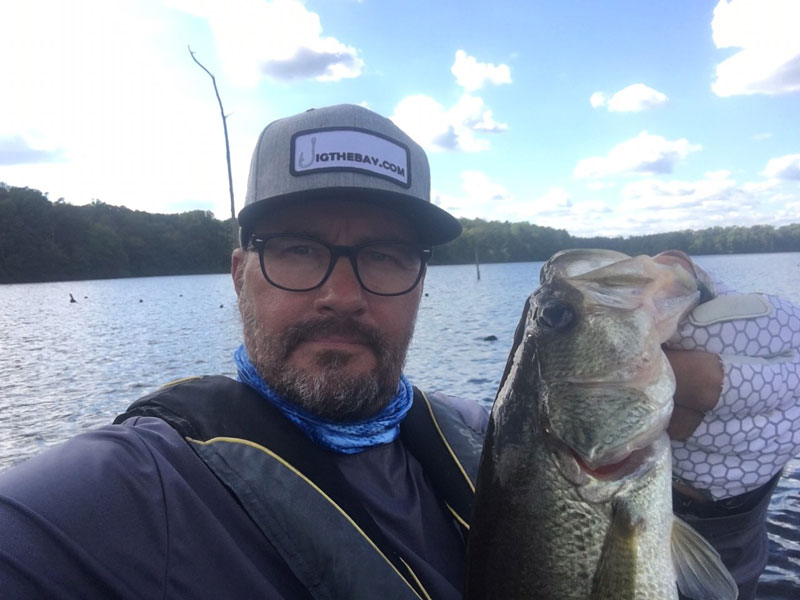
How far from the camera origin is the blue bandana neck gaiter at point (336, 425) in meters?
2.35

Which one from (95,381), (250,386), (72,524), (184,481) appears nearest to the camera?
(72,524)

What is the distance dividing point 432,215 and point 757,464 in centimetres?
162

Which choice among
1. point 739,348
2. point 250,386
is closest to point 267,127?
point 250,386

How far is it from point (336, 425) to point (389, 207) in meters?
0.97

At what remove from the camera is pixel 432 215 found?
2725mm

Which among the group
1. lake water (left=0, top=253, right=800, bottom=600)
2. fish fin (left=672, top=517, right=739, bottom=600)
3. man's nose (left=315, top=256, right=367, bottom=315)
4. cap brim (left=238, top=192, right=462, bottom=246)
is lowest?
lake water (left=0, top=253, right=800, bottom=600)

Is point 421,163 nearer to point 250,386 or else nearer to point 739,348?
point 250,386

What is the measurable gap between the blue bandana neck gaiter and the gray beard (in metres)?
0.03

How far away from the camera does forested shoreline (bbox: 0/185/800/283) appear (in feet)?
289

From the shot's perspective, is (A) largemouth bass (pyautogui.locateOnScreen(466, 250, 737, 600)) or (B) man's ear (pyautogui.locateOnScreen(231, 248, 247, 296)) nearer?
(A) largemouth bass (pyautogui.locateOnScreen(466, 250, 737, 600))

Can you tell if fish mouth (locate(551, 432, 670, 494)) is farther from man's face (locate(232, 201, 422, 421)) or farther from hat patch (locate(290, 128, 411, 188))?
hat patch (locate(290, 128, 411, 188))

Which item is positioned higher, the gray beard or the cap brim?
the cap brim

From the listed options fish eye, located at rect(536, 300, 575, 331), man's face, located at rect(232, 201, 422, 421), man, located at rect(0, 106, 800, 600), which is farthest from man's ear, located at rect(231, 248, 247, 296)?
fish eye, located at rect(536, 300, 575, 331)

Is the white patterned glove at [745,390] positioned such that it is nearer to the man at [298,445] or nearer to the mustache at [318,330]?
the man at [298,445]
